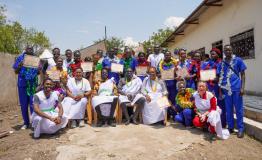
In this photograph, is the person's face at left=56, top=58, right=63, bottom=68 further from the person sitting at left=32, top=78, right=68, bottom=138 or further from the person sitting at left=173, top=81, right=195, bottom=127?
the person sitting at left=173, top=81, right=195, bottom=127

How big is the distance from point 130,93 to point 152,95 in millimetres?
578

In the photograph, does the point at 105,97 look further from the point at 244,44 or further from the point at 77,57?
the point at 244,44

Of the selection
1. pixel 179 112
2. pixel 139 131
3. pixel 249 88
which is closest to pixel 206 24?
pixel 249 88

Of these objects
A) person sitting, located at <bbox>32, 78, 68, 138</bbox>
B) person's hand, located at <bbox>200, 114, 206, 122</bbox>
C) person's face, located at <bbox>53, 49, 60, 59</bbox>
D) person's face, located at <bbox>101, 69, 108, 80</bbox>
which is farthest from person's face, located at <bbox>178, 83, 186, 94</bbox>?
person's face, located at <bbox>53, 49, 60, 59</bbox>

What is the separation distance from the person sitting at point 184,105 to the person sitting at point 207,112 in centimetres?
24

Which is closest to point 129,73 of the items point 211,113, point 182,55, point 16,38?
point 182,55

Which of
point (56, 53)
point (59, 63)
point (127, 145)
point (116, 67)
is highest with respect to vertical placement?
point (56, 53)

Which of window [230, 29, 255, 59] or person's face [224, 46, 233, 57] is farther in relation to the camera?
window [230, 29, 255, 59]

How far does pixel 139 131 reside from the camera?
5.85 m

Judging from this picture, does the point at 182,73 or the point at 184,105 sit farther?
the point at 182,73

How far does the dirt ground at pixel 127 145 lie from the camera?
4.49 m

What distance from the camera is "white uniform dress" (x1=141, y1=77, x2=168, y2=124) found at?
648 centimetres

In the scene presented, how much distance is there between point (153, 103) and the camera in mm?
6539

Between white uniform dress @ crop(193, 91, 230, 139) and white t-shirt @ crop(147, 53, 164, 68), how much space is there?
81.4 inches
